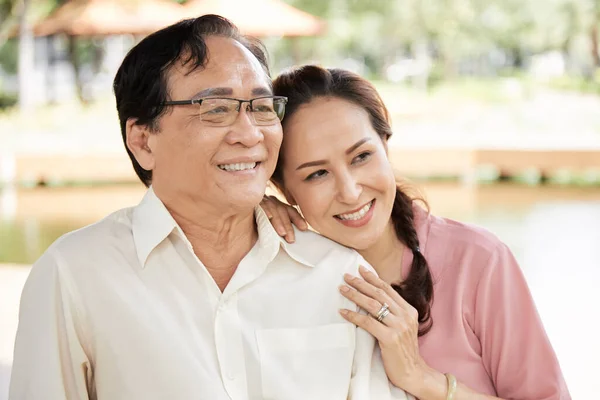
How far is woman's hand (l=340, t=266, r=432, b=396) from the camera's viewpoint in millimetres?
1876

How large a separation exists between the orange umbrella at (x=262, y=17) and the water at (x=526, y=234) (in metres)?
5.12

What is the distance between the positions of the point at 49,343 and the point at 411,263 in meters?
0.94

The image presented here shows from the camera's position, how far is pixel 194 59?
1.80 meters

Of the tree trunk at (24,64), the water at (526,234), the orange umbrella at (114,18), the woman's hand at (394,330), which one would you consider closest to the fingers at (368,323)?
the woman's hand at (394,330)

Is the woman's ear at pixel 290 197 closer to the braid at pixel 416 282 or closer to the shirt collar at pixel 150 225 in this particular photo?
the braid at pixel 416 282

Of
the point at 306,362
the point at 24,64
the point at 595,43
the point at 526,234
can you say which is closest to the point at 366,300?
the point at 306,362

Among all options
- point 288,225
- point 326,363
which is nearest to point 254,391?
point 326,363

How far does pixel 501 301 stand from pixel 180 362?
A: 31.5 inches

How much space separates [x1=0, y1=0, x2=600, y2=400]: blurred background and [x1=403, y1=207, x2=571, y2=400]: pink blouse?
0.41m

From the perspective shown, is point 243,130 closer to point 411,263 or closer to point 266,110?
point 266,110

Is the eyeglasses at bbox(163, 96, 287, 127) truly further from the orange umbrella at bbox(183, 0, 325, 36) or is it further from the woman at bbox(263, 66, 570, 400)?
the orange umbrella at bbox(183, 0, 325, 36)

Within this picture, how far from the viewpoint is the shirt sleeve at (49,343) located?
5.49 ft

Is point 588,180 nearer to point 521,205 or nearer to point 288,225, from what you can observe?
point 521,205

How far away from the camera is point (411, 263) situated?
216 cm
